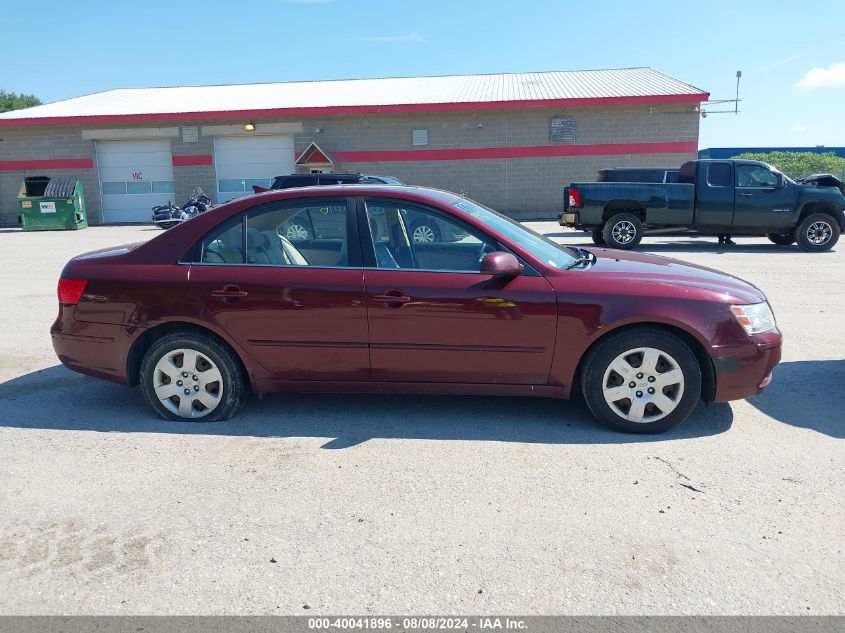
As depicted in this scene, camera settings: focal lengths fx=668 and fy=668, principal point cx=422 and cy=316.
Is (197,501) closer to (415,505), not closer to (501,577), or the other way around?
(415,505)

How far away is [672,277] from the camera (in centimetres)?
436

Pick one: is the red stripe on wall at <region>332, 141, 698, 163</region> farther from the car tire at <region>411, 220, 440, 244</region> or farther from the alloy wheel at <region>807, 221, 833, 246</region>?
the car tire at <region>411, 220, 440, 244</region>

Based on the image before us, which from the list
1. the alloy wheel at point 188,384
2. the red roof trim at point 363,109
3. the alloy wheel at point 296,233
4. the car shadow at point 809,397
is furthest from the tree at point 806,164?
the alloy wheel at point 188,384

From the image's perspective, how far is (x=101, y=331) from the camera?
4637 mm

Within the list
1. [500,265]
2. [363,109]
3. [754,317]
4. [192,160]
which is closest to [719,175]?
[754,317]

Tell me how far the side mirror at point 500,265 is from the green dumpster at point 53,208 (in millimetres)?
23786

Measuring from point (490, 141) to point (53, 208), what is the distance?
1579 centimetres

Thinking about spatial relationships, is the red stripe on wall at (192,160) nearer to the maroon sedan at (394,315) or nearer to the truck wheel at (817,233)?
the truck wheel at (817,233)

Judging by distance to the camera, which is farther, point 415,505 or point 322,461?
point 322,461

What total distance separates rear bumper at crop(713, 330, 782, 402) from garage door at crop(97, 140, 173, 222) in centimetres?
2530

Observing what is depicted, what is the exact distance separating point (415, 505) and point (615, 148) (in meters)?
22.5

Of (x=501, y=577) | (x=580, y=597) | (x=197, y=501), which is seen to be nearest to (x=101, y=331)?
(x=197, y=501)

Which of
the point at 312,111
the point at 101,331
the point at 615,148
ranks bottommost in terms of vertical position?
the point at 101,331

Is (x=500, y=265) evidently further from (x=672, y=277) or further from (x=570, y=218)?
(x=570, y=218)
